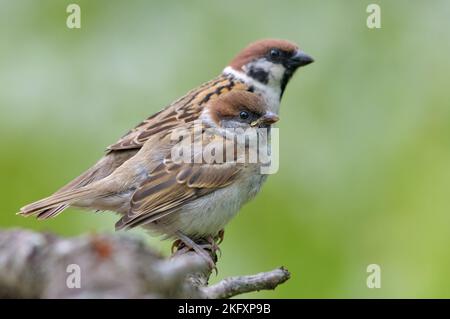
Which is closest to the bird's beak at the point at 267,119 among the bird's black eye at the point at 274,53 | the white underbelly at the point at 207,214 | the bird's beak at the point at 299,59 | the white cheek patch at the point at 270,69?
the white underbelly at the point at 207,214

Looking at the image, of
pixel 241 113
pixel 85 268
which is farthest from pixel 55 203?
pixel 85 268

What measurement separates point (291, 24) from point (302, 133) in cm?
85

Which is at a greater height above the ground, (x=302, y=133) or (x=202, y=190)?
(x=302, y=133)

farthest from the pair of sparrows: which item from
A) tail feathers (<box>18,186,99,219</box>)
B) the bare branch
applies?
the bare branch

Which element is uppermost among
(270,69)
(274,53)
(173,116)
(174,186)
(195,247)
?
(274,53)

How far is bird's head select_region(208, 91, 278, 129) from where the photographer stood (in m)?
4.75

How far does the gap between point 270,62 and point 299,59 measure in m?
0.37

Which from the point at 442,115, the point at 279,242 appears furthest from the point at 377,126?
the point at 279,242

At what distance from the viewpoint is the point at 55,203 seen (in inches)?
168

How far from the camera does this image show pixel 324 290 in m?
4.00

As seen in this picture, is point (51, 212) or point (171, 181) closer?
point (51, 212)

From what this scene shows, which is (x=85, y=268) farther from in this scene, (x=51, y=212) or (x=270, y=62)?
(x=270, y=62)

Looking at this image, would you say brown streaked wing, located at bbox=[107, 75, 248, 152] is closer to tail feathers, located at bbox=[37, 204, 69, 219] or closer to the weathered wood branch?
tail feathers, located at bbox=[37, 204, 69, 219]

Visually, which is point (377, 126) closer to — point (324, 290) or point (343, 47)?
point (343, 47)
